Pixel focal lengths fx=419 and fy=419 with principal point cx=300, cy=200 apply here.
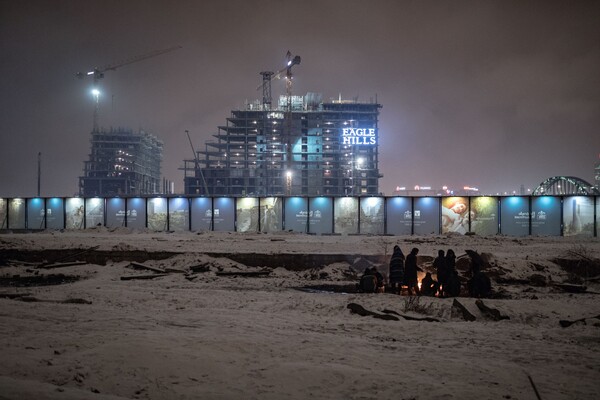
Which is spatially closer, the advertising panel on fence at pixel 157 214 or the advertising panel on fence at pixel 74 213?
the advertising panel on fence at pixel 157 214

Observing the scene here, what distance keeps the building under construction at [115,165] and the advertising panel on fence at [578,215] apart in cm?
13052

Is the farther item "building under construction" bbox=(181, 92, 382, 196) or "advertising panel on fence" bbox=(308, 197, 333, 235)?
"building under construction" bbox=(181, 92, 382, 196)

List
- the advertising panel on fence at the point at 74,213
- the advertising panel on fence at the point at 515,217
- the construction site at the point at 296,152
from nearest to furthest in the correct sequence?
the advertising panel on fence at the point at 515,217
the advertising panel on fence at the point at 74,213
the construction site at the point at 296,152

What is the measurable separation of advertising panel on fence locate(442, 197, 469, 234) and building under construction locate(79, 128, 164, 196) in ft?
405

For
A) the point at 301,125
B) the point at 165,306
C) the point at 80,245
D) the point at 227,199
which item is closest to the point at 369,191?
the point at 301,125

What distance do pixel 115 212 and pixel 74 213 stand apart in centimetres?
418

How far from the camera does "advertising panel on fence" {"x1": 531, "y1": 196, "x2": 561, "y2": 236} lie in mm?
34375

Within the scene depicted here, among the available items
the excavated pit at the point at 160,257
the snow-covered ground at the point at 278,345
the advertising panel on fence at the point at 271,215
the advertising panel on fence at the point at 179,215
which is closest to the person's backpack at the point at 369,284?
the snow-covered ground at the point at 278,345

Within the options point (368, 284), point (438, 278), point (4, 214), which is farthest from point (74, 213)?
point (438, 278)

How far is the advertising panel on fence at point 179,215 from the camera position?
38.3m

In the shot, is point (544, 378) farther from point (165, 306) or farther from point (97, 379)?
point (165, 306)

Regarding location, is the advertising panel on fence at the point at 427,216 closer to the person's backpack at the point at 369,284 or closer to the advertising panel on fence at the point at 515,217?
the advertising panel on fence at the point at 515,217

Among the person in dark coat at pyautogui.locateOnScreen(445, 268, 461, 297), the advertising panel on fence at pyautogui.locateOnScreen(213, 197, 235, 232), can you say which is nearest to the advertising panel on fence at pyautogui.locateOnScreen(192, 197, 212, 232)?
the advertising panel on fence at pyautogui.locateOnScreen(213, 197, 235, 232)

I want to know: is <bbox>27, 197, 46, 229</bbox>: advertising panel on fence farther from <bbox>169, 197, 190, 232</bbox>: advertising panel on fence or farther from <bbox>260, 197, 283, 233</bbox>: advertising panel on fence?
<bbox>260, 197, 283, 233</bbox>: advertising panel on fence
